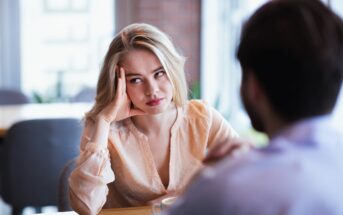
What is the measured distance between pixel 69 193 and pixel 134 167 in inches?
8.7

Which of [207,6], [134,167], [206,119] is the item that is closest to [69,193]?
[134,167]

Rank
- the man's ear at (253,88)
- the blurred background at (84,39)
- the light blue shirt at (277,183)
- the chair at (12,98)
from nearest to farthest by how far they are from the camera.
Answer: the light blue shirt at (277,183) < the man's ear at (253,88) < the chair at (12,98) < the blurred background at (84,39)

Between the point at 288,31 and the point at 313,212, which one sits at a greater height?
the point at 288,31

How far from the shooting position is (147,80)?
1.82 m

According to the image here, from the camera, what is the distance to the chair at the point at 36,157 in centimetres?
288

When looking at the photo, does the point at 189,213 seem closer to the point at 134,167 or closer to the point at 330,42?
the point at 330,42

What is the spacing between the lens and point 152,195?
1.86 m

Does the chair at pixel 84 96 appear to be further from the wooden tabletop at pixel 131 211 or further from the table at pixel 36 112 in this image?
the wooden tabletop at pixel 131 211

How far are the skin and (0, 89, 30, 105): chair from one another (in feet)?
8.48

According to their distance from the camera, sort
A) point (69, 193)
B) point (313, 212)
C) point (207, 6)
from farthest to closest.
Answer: point (207, 6) → point (69, 193) → point (313, 212)

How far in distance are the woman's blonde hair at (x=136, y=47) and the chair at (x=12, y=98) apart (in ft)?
8.45

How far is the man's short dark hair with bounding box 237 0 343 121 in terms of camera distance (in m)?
0.83

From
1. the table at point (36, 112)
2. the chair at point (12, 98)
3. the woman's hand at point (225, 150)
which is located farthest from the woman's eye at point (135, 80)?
the chair at point (12, 98)

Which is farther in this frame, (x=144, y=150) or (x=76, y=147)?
(x=76, y=147)
